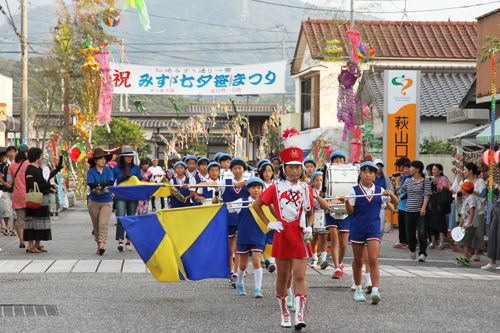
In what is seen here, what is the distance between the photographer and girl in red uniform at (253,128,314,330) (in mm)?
6773

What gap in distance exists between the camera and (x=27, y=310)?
7.12 m

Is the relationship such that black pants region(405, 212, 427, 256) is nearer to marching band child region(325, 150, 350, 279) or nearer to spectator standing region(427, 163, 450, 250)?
spectator standing region(427, 163, 450, 250)

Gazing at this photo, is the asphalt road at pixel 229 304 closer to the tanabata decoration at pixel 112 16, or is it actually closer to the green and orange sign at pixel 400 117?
the green and orange sign at pixel 400 117

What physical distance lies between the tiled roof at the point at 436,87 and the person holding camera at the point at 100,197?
1578 cm

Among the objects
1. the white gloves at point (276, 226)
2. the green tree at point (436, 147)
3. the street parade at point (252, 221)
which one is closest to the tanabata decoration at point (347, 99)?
the street parade at point (252, 221)

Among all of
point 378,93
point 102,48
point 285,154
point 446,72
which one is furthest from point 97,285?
point 446,72

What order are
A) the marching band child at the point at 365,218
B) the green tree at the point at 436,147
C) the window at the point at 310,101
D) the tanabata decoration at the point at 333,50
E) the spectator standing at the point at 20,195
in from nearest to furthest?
the marching band child at the point at 365,218 < the spectator standing at the point at 20,195 < the tanabata decoration at the point at 333,50 < the green tree at the point at 436,147 < the window at the point at 310,101

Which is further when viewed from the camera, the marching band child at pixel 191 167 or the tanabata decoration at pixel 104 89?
the tanabata decoration at pixel 104 89

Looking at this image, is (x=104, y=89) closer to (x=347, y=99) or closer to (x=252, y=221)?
(x=347, y=99)

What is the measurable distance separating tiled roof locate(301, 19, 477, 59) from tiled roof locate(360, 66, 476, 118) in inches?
149

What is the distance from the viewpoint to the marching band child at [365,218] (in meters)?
8.20

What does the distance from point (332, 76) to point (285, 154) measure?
2638 centimetres

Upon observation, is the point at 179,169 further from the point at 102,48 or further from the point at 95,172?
the point at 102,48

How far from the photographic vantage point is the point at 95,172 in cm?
1252
